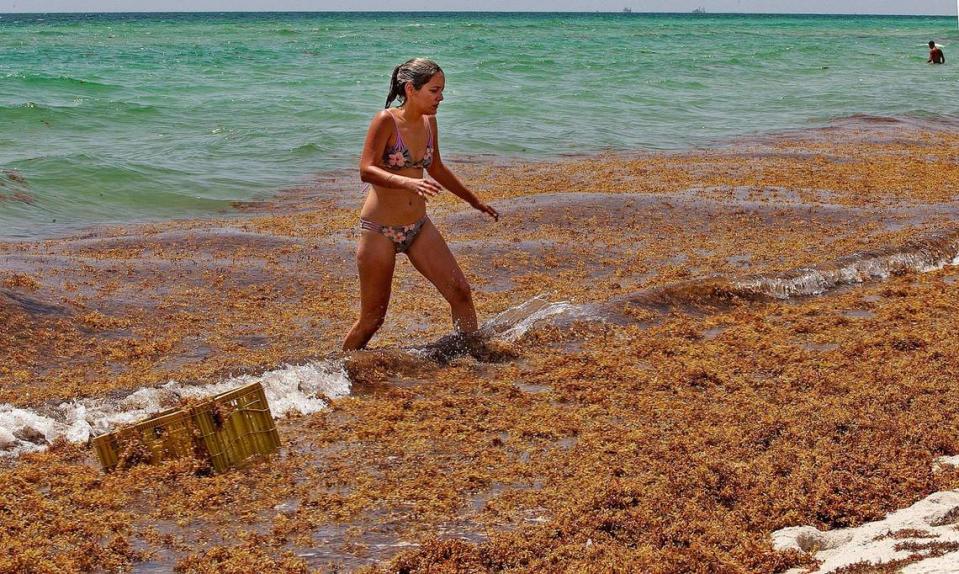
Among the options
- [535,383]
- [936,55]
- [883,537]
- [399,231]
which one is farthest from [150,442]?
[936,55]

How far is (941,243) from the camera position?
9031mm

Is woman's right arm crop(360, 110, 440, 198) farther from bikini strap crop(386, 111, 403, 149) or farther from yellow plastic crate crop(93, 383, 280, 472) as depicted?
yellow plastic crate crop(93, 383, 280, 472)

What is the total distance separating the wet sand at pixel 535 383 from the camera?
12.8 ft

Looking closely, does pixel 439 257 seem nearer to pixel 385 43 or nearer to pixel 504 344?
pixel 504 344

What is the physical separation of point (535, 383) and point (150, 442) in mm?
2177

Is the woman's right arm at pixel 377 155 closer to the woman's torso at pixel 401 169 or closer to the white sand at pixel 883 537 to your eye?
the woman's torso at pixel 401 169

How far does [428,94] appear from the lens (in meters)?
5.49

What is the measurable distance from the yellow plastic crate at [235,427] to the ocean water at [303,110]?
7487mm

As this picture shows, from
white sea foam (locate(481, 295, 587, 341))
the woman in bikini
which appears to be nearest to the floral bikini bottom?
the woman in bikini

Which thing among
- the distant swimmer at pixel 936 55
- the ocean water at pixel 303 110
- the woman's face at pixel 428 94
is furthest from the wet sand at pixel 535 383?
the distant swimmer at pixel 936 55

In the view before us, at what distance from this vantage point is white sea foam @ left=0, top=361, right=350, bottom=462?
195 inches

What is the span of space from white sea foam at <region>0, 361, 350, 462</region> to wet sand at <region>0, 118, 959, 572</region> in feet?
0.45

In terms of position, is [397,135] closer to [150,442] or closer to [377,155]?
[377,155]

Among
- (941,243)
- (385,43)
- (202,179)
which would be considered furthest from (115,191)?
(385,43)
